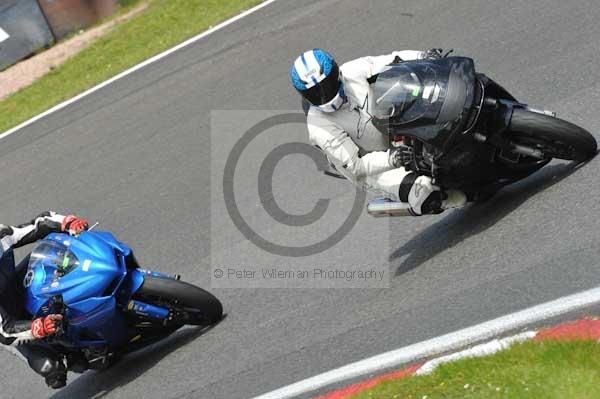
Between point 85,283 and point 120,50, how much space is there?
8607mm

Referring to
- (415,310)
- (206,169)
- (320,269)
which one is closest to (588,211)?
(415,310)

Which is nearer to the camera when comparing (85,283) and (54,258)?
(85,283)

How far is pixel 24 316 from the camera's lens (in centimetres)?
720

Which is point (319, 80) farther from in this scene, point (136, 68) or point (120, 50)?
point (120, 50)

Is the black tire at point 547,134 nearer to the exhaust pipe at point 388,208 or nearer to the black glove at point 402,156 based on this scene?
the black glove at point 402,156

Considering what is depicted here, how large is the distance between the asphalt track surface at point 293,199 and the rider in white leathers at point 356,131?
0.51 meters

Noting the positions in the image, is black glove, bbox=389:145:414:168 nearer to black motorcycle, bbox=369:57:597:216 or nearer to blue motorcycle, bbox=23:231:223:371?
black motorcycle, bbox=369:57:597:216

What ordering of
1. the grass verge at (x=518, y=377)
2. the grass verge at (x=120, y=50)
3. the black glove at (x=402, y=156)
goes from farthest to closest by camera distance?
the grass verge at (x=120, y=50), the black glove at (x=402, y=156), the grass verge at (x=518, y=377)

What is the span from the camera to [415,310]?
20.1 feet

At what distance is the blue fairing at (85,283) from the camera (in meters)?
6.94

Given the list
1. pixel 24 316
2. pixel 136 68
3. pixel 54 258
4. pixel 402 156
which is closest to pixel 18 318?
pixel 24 316

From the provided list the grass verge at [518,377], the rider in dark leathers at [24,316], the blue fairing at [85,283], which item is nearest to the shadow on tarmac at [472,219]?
the grass verge at [518,377]

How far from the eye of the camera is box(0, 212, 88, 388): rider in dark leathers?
22.6ft

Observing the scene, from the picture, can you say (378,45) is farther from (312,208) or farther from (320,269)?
(320,269)
